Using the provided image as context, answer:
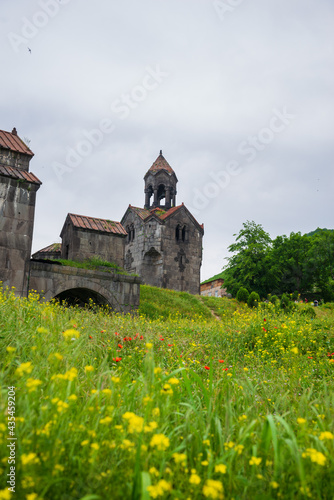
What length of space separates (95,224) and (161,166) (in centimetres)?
1739

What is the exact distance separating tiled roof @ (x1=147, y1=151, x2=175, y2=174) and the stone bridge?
735 inches

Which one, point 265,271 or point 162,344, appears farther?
point 265,271

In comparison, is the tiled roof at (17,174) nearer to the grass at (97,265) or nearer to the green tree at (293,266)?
the grass at (97,265)

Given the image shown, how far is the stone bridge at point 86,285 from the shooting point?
40.4 ft

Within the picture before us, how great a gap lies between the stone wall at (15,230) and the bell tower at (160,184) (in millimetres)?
20136

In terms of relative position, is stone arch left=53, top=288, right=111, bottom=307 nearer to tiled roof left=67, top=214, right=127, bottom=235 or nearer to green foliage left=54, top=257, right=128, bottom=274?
green foliage left=54, top=257, right=128, bottom=274

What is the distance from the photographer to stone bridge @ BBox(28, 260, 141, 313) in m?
12.3

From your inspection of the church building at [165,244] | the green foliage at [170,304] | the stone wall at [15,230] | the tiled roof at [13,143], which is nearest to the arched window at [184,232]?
the church building at [165,244]

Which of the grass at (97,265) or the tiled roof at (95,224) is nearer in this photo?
the grass at (97,265)

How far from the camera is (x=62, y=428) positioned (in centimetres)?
239

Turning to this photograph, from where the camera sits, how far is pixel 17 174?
12.1 m

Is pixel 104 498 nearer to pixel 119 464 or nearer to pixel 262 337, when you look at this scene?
pixel 119 464

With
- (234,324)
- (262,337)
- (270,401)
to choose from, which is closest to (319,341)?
(262,337)

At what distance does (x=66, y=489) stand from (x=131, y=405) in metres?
1.08
